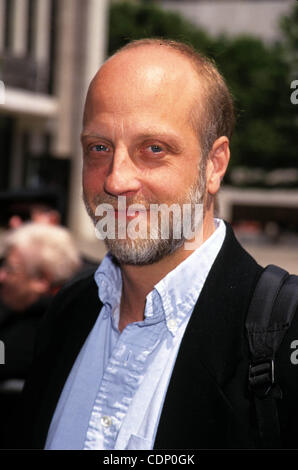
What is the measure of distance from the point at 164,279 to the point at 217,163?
0.37 metres

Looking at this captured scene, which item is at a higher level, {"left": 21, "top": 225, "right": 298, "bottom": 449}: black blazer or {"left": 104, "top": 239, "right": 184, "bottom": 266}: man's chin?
{"left": 104, "top": 239, "right": 184, "bottom": 266}: man's chin

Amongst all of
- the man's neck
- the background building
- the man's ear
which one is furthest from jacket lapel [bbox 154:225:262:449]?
the background building

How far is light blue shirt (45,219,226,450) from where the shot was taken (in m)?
1.79

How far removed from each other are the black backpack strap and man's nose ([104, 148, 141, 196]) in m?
0.43

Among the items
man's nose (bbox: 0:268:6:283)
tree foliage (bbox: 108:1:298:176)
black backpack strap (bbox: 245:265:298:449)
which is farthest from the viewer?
tree foliage (bbox: 108:1:298:176)

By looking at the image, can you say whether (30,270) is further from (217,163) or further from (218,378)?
(218,378)

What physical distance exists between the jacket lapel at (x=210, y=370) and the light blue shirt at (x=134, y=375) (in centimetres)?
5

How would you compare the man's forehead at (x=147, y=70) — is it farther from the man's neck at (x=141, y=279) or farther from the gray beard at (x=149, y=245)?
the man's neck at (x=141, y=279)

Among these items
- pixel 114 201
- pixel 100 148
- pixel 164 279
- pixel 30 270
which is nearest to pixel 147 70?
pixel 100 148

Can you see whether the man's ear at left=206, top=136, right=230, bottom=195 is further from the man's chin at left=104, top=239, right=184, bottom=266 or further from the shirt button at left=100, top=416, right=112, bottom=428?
the shirt button at left=100, top=416, right=112, bottom=428

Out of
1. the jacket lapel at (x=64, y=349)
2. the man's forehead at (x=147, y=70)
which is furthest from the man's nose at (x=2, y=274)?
the man's forehead at (x=147, y=70)

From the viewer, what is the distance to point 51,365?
2.12 meters

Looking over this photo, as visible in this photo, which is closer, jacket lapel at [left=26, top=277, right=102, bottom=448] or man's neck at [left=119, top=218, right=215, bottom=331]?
man's neck at [left=119, top=218, right=215, bottom=331]

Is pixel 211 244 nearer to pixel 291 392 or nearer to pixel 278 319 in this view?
pixel 278 319
